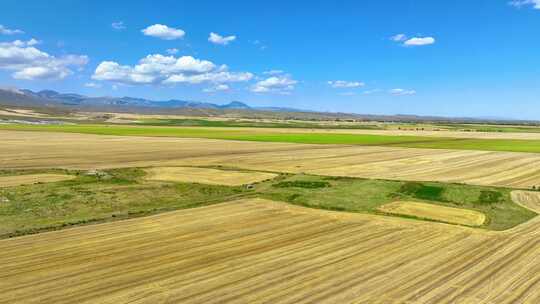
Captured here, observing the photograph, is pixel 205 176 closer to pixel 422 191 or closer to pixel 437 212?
pixel 422 191

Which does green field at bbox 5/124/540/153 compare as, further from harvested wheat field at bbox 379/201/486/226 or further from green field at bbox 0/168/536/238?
harvested wheat field at bbox 379/201/486/226

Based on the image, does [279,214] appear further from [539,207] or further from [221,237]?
[539,207]

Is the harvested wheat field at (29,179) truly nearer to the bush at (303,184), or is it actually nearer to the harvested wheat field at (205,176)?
the harvested wheat field at (205,176)

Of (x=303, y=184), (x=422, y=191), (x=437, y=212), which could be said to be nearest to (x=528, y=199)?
(x=422, y=191)

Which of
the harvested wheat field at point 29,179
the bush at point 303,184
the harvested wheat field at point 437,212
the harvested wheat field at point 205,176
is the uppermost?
the bush at point 303,184

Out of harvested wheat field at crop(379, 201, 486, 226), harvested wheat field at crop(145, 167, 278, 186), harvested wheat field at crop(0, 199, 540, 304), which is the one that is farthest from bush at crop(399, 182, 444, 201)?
harvested wheat field at crop(145, 167, 278, 186)

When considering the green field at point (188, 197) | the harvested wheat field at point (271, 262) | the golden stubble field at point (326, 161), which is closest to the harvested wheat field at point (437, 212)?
the green field at point (188, 197)
